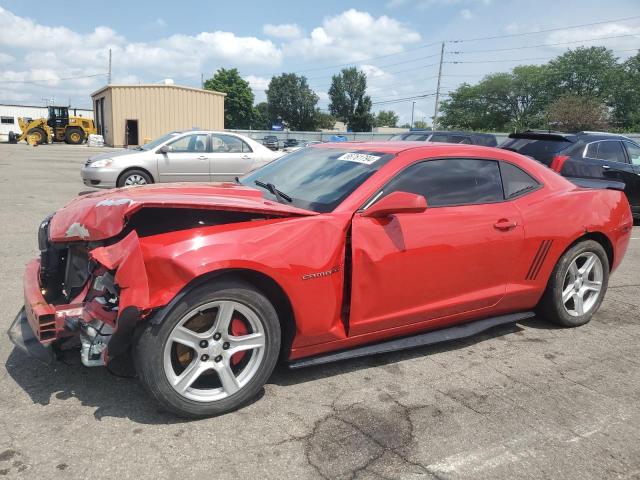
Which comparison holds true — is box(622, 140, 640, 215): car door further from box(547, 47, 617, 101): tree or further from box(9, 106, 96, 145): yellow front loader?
box(547, 47, 617, 101): tree

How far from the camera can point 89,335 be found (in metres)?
2.59

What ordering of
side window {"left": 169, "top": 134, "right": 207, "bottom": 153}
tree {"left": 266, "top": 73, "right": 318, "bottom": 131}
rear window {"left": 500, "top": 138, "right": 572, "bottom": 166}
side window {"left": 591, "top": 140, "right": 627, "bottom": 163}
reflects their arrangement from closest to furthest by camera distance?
rear window {"left": 500, "top": 138, "right": 572, "bottom": 166}
side window {"left": 591, "top": 140, "right": 627, "bottom": 163}
side window {"left": 169, "top": 134, "right": 207, "bottom": 153}
tree {"left": 266, "top": 73, "right": 318, "bottom": 131}

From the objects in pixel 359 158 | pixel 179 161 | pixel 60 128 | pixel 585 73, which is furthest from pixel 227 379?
pixel 585 73

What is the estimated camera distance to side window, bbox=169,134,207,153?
11.0 meters

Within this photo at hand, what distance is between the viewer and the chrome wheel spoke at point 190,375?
261cm

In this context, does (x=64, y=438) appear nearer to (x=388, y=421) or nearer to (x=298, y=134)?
(x=388, y=421)

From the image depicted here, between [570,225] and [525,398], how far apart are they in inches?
63.9

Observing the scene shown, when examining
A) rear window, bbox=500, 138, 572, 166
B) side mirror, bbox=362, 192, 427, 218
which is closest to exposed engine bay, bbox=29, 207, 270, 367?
side mirror, bbox=362, 192, 427, 218

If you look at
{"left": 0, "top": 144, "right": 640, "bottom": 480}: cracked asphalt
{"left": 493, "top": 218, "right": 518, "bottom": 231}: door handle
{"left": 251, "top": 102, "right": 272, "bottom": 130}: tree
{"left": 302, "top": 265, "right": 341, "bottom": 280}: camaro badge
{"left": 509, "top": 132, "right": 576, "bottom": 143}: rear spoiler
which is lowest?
{"left": 0, "top": 144, "right": 640, "bottom": 480}: cracked asphalt

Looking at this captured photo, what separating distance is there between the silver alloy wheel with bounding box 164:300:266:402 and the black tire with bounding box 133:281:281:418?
0.6 inches

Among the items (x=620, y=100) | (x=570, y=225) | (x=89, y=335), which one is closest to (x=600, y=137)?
(x=570, y=225)

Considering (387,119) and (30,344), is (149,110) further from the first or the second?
(387,119)

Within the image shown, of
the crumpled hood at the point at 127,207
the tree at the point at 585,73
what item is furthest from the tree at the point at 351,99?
the crumpled hood at the point at 127,207

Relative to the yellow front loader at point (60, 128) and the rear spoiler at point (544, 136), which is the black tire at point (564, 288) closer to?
the rear spoiler at point (544, 136)
